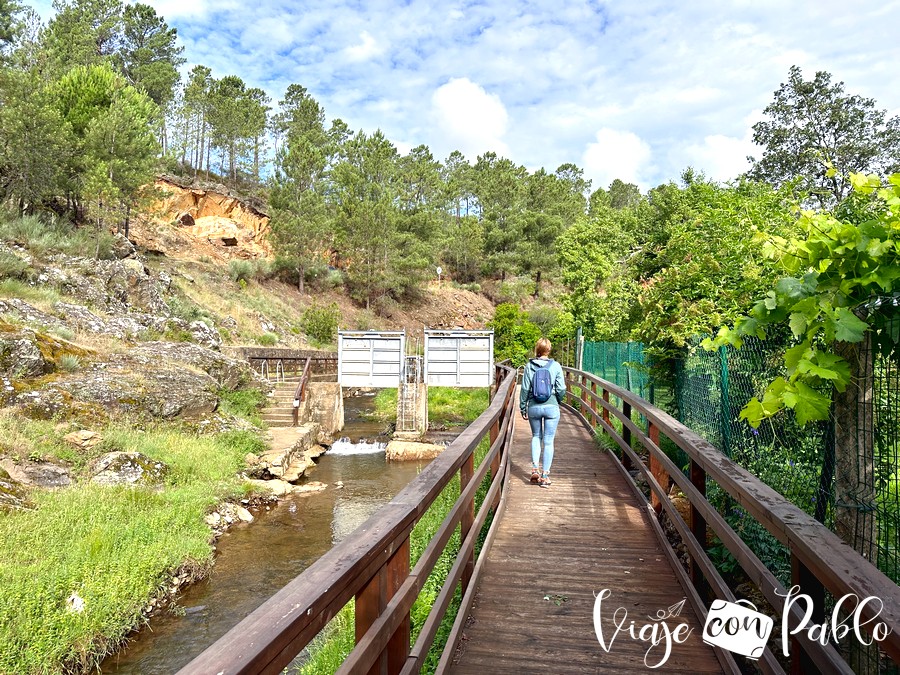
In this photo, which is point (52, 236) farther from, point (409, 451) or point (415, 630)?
point (415, 630)

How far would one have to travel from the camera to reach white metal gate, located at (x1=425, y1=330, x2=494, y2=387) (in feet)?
71.9

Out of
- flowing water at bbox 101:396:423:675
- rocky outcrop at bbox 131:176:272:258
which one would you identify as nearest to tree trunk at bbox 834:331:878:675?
flowing water at bbox 101:396:423:675

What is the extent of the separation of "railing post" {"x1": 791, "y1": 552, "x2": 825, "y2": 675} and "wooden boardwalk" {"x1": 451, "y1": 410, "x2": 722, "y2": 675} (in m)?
0.82

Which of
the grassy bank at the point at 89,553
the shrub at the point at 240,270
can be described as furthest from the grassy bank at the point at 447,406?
the shrub at the point at 240,270

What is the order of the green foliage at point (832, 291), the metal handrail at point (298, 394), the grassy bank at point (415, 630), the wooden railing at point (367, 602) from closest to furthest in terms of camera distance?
the wooden railing at point (367, 602)
the green foliage at point (832, 291)
the grassy bank at point (415, 630)
the metal handrail at point (298, 394)

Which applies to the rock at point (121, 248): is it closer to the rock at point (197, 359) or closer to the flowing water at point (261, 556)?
the rock at point (197, 359)

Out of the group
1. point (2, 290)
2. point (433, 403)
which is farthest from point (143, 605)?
point (433, 403)

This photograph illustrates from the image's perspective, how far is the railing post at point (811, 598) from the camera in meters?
1.99

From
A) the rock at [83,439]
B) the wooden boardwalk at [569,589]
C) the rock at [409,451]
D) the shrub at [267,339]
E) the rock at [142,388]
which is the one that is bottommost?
the rock at [409,451]

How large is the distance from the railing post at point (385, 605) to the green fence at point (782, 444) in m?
2.24

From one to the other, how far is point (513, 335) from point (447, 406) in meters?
12.3

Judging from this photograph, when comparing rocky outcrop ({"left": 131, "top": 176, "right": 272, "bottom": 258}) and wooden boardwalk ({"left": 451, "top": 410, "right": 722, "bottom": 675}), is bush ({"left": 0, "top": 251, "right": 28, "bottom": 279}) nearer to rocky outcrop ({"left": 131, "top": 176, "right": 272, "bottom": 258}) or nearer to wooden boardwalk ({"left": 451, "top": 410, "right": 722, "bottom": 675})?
wooden boardwalk ({"left": 451, "top": 410, "right": 722, "bottom": 675})

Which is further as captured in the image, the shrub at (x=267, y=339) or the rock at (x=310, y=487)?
the shrub at (x=267, y=339)

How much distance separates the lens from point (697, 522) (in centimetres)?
354
